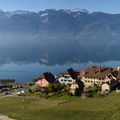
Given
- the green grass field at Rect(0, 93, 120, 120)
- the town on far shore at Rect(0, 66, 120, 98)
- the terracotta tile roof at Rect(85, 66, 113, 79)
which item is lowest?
the green grass field at Rect(0, 93, 120, 120)

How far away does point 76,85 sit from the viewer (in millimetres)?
86250

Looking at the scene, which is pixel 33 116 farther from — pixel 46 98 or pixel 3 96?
pixel 3 96

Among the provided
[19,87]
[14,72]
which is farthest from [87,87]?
[14,72]

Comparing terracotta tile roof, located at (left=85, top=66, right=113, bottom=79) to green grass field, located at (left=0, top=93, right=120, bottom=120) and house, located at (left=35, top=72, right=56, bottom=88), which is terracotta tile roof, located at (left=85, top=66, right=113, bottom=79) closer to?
house, located at (left=35, top=72, right=56, bottom=88)

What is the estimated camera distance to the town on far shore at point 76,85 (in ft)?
267

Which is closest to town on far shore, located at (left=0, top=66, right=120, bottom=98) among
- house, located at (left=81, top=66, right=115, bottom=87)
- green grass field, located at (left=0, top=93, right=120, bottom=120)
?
house, located at (left=81, top=66, right=115, bottom=87)

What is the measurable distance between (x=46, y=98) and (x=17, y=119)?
82.7 ft

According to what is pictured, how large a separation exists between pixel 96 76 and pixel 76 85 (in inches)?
389

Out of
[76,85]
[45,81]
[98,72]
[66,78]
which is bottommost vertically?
[76,85]

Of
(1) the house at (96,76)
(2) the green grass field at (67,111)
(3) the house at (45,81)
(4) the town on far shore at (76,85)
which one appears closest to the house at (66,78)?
(4) the town on far shore at (76,85)

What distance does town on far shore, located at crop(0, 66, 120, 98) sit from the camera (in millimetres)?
81475

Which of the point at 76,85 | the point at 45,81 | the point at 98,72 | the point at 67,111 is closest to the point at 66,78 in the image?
the point at 45,81

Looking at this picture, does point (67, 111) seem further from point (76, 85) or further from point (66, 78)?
point (66, 78)

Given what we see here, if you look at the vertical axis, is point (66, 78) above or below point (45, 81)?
above
